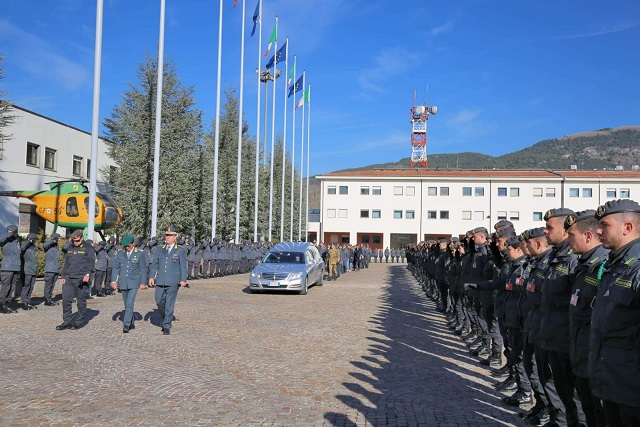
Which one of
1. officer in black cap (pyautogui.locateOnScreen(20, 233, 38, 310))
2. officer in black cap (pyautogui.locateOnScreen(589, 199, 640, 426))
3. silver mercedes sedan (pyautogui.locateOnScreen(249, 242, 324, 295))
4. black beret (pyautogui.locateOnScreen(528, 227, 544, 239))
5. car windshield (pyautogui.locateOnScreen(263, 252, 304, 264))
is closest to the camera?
officer in black cap (pyautogui.locateOnScreen(589, 199, 640, 426))

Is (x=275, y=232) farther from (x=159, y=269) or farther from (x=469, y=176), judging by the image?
(x=159, y=269)

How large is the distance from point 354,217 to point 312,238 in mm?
8691

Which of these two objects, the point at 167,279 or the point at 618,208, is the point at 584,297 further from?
the point at 167,279

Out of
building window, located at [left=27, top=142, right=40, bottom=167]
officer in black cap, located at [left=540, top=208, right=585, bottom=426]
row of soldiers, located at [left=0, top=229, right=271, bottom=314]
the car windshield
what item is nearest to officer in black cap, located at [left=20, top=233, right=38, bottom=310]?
row of soldiers, located at [left=0, top=229, right=271, bottom=314]

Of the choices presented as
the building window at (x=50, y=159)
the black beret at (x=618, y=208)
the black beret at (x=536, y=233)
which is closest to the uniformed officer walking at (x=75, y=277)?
the black beret at (x=536, y=233)

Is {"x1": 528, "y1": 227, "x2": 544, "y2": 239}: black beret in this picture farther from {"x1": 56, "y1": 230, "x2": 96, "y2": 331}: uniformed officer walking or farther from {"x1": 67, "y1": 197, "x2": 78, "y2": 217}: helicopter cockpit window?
{"x1": 67, "y1": 197, "x2": 78, "y2": 217}: helicopter cockpit window

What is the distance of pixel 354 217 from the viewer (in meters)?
70.1

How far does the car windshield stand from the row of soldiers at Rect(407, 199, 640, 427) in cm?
1275

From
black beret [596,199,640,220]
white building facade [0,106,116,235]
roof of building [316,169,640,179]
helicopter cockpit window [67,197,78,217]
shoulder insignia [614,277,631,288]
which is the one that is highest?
roof of building [316,169,640,179]

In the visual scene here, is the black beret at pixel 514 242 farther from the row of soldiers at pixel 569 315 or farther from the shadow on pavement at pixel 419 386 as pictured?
the shadow on pavement at pixel 419 386

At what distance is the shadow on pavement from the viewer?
6148 mm

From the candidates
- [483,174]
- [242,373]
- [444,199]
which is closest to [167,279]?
[242,373]

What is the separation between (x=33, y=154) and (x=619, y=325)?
40.4 meters

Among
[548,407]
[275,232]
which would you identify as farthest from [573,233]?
[275,232]
